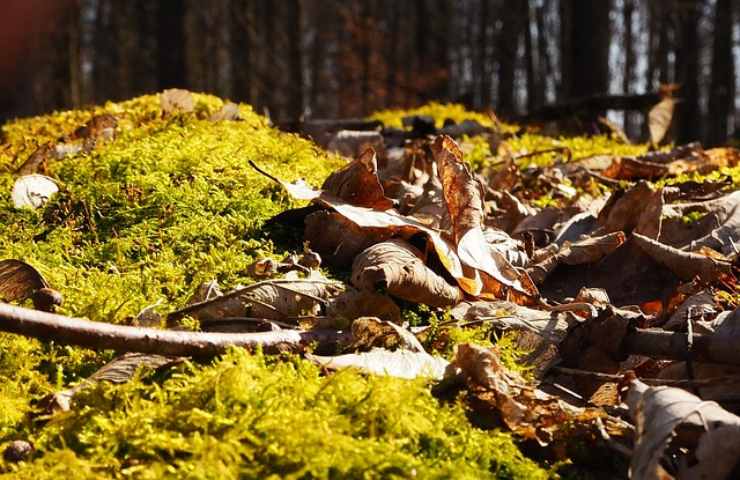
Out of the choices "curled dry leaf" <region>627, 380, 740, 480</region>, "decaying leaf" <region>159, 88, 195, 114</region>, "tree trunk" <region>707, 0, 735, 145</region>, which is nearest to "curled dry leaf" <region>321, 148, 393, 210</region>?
"curled dry leaf" <region>627, 380, 740, 480</region>

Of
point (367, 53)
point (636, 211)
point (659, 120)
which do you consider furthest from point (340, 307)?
point (367, 53)

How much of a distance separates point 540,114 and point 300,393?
16.3ft

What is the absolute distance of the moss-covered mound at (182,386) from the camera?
1.05m

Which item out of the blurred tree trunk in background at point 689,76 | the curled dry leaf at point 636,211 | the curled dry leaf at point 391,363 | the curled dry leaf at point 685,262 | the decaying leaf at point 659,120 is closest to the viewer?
the curled dry leaf at point 391,363

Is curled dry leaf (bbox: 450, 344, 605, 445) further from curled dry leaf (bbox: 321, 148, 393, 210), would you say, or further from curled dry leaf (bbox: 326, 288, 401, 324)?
curled dry leaf (bbox: 321, 148, 393, 210)

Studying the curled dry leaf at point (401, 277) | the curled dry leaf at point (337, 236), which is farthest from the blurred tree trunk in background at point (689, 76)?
the curled dry leaf at point (401, 277)

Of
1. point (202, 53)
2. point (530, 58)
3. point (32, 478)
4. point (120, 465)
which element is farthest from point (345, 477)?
point (202, 53)

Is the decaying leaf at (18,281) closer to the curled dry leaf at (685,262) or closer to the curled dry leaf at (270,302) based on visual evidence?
the curled dry leaf at (270,302)

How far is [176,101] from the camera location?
3.18 m

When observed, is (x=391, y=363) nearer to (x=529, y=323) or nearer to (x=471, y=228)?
(x=529, y=323)

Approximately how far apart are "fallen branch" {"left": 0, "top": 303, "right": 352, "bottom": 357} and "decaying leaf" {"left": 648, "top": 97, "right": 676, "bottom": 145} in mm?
3785

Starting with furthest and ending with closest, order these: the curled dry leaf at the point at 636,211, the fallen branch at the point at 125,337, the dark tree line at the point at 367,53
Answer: the dark tree line at the point at 367,53 < the curled dry leaf at the point at 636,211 < the fallen branch at the point at 125,337

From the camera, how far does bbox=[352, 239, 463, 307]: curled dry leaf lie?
5.24ft

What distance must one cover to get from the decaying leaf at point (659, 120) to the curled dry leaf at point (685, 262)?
268cm
